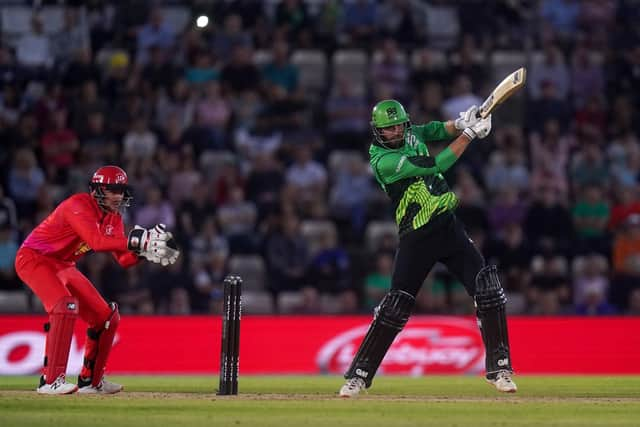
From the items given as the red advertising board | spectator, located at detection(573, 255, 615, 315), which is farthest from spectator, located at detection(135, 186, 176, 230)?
spectator, located at detection(573, 255, 615, 315)

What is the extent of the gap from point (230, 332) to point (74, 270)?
168cm

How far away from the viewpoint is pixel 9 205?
19531 mm

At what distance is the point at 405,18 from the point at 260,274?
5992 millimetres

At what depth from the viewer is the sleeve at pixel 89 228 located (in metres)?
11.4

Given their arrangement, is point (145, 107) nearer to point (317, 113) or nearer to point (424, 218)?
point (317, 113)

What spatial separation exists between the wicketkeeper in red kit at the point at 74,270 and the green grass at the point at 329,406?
15.6 inches

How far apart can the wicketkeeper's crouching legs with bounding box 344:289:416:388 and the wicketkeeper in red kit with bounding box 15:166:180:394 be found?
6.32 ft

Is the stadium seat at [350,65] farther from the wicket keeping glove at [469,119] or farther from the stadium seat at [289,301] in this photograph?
the wicket keeping glove at [469,119]

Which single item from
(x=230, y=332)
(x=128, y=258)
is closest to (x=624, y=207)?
(x=230, y=332)

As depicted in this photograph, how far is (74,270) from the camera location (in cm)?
1215

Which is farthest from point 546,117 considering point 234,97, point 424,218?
point 424,218

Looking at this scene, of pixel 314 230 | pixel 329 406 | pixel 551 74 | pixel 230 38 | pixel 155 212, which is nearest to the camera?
pixel 329 406

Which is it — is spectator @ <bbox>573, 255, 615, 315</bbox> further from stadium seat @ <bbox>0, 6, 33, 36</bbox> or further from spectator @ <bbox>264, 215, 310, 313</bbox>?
stadium seat @ <bbox>0, 6, 33, 36</bbox>

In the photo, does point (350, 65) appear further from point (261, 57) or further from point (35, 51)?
point (35, 51)
